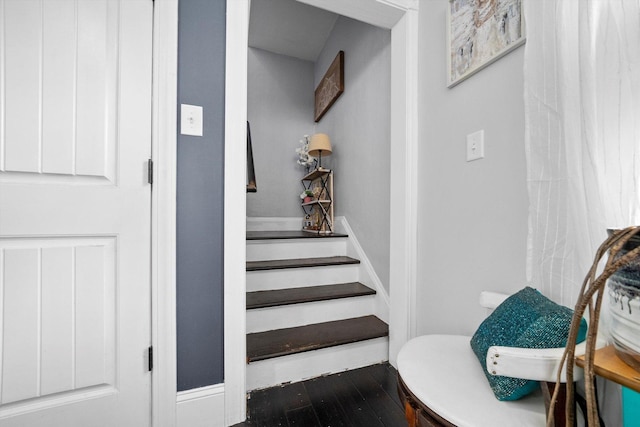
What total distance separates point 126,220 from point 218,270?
406mm

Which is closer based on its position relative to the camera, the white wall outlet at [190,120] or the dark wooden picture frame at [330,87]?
the white wall outlet at [190,120]

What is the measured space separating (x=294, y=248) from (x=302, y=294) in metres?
0.48

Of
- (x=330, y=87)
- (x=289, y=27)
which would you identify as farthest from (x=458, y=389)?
(x=289, y=27)

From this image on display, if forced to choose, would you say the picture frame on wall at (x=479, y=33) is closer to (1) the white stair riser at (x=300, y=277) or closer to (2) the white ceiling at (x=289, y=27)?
(1) the white stair riser at (x=300, y=277)

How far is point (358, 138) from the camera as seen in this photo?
95.8 inches

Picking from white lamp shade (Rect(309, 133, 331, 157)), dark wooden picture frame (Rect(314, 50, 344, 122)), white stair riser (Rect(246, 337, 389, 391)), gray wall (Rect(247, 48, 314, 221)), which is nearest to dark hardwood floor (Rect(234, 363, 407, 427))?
white stair riser (Rect(246, 337, 389, 391))

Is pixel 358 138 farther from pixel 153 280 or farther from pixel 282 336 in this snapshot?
pixel 153 280

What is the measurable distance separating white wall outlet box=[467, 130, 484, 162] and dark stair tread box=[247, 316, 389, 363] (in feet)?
3.61

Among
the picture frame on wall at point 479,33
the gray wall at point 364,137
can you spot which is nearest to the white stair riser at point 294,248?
the gray wall at point 364,137

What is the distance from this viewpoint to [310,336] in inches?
64.1

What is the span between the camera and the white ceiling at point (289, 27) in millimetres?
2904

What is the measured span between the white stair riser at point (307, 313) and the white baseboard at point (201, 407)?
450mm

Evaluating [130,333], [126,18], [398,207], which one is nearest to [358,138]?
[398,207]

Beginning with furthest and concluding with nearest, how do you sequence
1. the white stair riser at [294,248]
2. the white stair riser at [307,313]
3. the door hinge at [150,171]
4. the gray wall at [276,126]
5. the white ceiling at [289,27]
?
the gray wall at [276,126] < the white ceiling at [289,27] < the white stair riser at [294,248] < the white stair riser at [307,313] < the door hinge at [150,171]
